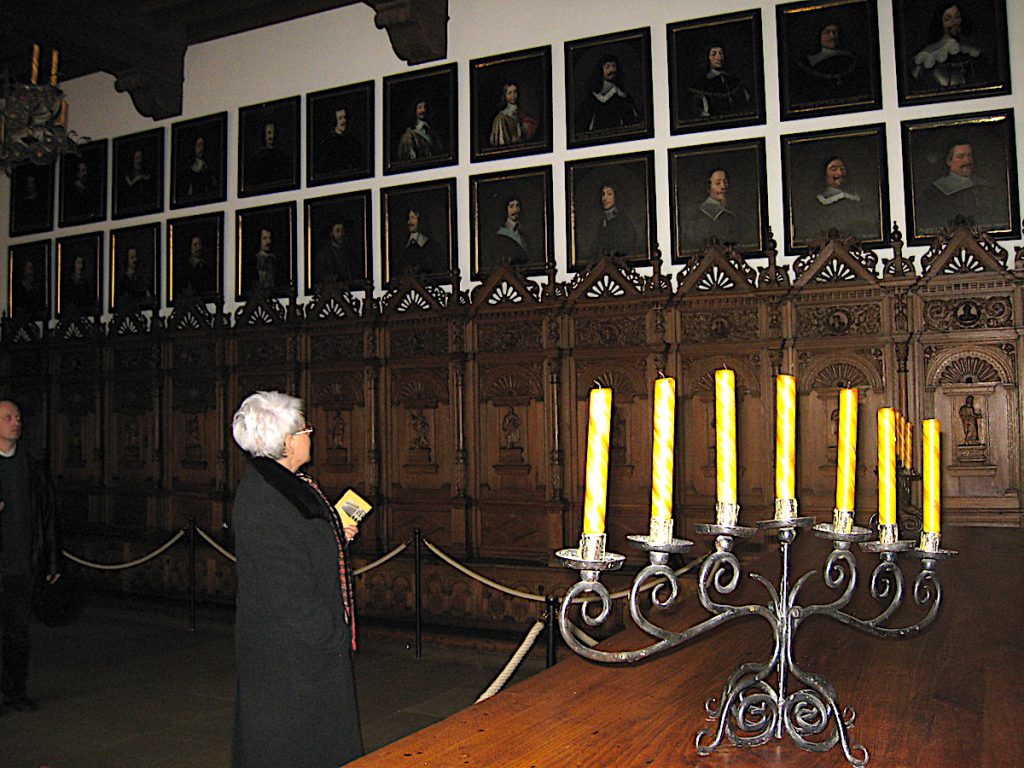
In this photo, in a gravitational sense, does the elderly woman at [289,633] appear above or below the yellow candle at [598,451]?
below

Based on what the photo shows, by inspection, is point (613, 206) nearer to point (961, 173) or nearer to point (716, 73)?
point (716, 73)

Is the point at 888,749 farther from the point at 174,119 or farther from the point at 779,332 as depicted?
the point at 174,119

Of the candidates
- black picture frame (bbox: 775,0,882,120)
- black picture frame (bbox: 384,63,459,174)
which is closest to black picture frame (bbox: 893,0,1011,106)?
black picture frame (bbox: 775,0,882,120)

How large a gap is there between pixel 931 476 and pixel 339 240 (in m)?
9.12

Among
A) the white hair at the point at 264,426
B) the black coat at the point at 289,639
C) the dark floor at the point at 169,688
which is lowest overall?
the dark floor at the point at 169,688

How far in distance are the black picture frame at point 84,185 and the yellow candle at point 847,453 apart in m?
12.2

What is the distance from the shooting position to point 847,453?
6.89 feet

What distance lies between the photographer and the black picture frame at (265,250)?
1089cm

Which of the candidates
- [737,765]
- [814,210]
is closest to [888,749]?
[737,765]

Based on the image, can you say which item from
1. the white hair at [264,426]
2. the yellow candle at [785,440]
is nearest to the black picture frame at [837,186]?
the white hair at [264,426]

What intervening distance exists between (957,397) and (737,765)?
6676mm

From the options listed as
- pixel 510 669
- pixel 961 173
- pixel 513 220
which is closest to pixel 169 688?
pixel 510 669

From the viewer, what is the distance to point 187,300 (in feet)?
35.9

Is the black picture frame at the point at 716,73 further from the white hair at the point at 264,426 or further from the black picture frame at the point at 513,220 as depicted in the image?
the white hair at the point at 264,426
